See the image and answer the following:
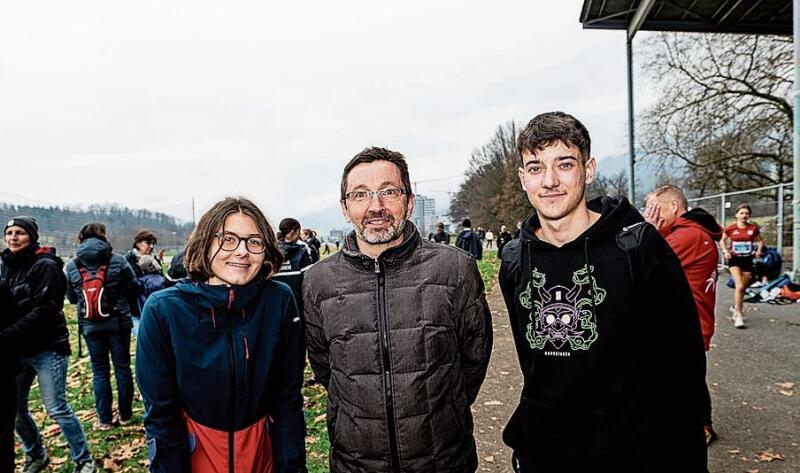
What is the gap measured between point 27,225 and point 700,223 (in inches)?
233

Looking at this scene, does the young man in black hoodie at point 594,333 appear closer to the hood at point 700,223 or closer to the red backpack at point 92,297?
the hood at point 700,223

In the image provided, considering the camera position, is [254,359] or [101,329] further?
[101,329]

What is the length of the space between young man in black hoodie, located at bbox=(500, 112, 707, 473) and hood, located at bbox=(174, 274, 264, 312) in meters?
1.29

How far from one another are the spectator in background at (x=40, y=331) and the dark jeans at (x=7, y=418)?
2.75ft

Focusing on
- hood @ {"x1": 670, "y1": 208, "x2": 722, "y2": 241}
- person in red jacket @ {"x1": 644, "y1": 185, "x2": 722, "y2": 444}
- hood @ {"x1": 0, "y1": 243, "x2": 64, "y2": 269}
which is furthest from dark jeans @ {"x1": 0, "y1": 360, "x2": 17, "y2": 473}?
hood @ {"x1": 670, "y1": 208, "x2": 722, "y2": 241}

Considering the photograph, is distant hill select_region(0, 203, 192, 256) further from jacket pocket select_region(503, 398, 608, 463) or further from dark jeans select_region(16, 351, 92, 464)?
jacket pocket select_region(503, 398, 608, 463)

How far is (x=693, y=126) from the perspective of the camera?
2127 centimetres

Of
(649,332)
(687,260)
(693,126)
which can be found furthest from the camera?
(693,126)

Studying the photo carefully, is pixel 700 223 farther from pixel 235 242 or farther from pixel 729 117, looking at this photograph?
pixel 729 117

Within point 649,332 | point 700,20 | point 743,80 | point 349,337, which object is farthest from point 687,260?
point 743,80

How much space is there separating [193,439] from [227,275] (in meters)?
0.75

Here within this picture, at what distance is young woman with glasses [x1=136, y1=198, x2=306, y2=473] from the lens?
2133 mm

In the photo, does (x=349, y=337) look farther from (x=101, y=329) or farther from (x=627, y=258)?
(x=101, y=329)

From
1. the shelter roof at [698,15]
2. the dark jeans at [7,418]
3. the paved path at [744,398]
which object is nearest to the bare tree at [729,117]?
the shelter roof at [698,15]
